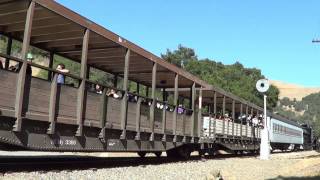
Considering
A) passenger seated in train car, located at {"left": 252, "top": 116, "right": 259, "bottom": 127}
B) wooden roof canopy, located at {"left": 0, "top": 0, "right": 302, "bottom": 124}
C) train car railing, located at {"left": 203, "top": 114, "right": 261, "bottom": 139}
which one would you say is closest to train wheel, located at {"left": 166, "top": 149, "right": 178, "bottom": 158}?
train car railing, located at {"left": 203, "top": 114, "right": 261, "bottom": 139}

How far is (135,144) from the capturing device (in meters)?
14.2

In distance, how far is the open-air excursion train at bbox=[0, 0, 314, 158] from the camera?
9.59 metres

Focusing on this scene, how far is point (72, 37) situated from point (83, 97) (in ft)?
6.38

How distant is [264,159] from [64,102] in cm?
1373

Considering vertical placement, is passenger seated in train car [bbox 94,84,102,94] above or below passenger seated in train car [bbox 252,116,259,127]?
below

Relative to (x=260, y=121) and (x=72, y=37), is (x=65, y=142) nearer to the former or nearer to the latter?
(x=72, y=37)

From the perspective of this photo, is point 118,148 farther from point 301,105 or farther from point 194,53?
point 301,105

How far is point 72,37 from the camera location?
1262 centimetres

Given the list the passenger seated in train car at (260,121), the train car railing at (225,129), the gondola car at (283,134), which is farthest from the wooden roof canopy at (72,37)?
the gondola car at (283,134)

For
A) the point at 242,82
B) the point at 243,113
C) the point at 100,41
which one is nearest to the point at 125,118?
the point at 100,41

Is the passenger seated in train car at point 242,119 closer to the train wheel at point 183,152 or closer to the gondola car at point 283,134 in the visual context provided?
the gondola car at point 283,134

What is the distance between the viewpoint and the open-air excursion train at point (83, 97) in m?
9.59

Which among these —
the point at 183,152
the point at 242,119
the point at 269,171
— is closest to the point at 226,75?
the point at 242,119

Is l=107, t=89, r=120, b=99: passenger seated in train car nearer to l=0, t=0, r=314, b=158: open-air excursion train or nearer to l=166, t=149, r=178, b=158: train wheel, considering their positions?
l=0, t=0, r=314, b=158: open-air excursion train
